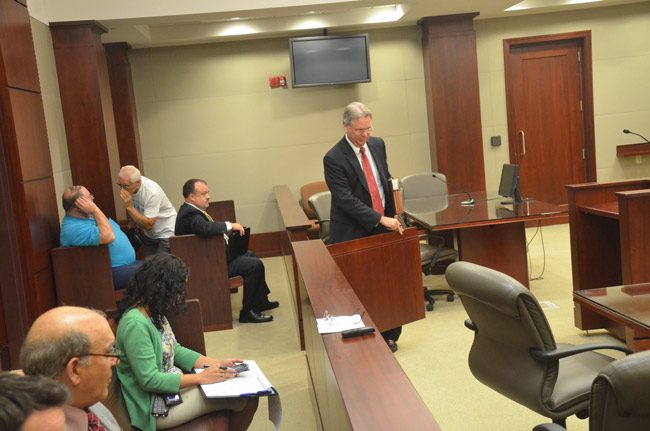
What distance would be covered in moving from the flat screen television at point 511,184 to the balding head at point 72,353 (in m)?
4.50

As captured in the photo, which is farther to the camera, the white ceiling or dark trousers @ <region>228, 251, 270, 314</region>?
the white ceiling

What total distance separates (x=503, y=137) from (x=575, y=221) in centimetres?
430

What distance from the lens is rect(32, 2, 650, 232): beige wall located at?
839 cm

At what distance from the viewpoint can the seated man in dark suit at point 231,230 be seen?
5.29 meters

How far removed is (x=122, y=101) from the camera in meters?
7.85

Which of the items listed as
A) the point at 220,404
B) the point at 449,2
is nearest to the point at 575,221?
the point at 220,404

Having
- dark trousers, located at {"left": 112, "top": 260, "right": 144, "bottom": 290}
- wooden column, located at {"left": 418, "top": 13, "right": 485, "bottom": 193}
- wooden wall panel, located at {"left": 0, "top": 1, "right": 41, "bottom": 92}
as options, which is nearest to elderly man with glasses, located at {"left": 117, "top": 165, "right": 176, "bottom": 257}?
dark trousers, located at {"left": 112, "top": 260, "right": 144, "bottom": 290}

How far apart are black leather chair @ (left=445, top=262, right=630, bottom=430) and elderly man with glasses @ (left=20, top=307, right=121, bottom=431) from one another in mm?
1459

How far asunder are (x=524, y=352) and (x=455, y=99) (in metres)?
5.71

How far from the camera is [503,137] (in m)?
8.70

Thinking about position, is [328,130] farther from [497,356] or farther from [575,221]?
[497,356]

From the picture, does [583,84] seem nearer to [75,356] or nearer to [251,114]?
[251,114]

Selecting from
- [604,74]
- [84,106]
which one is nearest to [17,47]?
[84,106]

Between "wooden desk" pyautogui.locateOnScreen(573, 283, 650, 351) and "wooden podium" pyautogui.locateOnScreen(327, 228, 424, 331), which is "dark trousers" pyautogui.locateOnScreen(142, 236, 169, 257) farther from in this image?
"wooden desk" pyautogui.locateOnScreen(573, 283, 650, 351)
